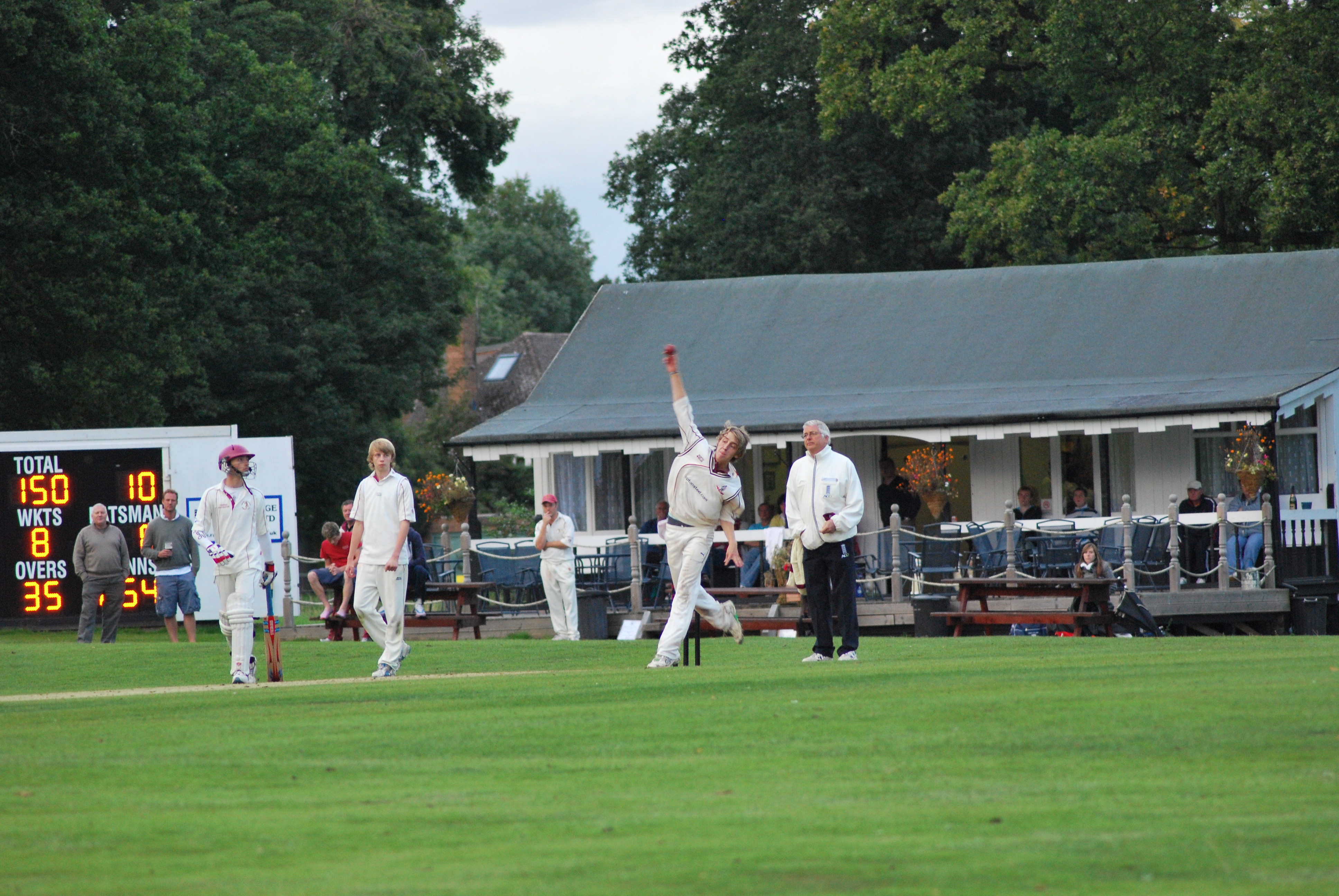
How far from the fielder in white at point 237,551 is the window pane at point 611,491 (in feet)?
56.0

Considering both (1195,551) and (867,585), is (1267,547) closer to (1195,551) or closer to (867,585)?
(1195,551)

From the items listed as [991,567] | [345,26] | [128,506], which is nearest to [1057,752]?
[991,567]

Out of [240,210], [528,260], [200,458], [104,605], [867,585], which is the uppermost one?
[528,260]

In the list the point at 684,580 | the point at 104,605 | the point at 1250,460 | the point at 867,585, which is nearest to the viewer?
the point at 684,580

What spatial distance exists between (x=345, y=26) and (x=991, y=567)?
84.5ft

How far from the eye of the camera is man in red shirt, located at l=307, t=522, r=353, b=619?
926 inches

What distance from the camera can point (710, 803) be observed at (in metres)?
6.92

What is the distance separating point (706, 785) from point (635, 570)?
56.6 feet

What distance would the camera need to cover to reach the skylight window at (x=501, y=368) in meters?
75.6

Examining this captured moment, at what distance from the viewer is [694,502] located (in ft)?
41.8

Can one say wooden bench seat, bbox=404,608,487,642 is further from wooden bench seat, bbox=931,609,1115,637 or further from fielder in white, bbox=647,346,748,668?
fielder in white, bbox=647,346,748,668

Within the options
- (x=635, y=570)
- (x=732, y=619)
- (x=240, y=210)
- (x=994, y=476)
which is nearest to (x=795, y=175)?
(x=240, y=210)

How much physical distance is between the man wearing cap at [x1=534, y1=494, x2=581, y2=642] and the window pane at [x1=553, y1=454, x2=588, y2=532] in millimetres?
7844

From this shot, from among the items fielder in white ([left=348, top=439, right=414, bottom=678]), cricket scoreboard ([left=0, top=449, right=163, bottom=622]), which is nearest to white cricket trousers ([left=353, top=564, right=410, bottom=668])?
fielder in white ([left=348, top=439, right=414, bottom=678])
